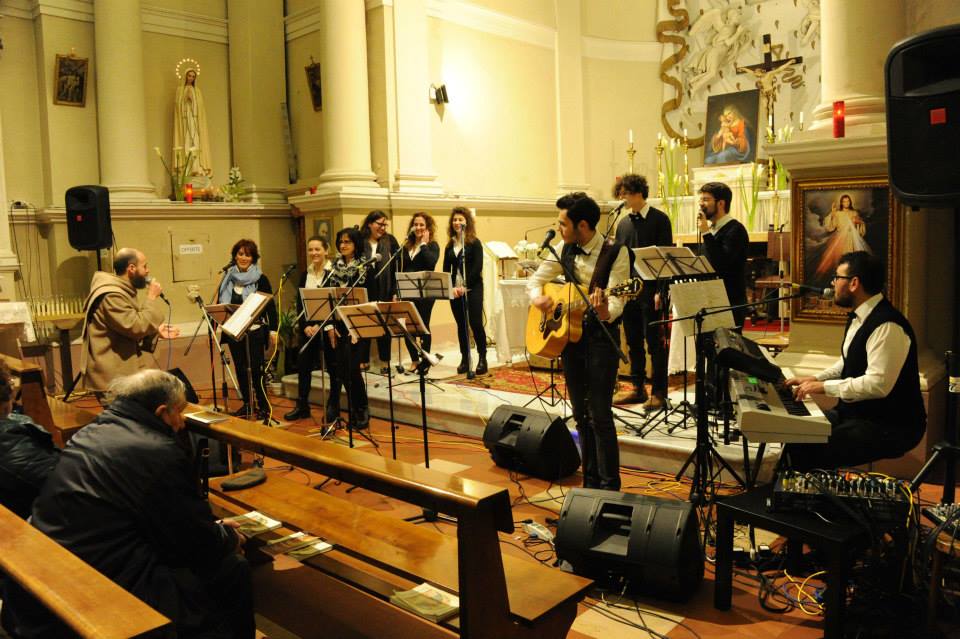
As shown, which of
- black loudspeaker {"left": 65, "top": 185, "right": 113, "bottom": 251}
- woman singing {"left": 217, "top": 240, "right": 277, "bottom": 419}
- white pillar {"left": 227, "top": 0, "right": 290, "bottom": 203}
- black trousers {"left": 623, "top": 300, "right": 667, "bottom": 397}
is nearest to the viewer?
black trousers {"left": 623, "top": 300, "right": 667, "bottom": 397}

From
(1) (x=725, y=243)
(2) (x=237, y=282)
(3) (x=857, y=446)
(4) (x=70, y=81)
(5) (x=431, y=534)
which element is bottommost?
(5) (x=431, y=534)

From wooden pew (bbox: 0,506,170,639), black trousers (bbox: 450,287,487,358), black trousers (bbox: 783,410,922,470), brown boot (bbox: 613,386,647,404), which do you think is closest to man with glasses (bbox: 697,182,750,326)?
brown boot (bbox: 613,386,647,404)

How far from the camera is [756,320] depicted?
11125 mm

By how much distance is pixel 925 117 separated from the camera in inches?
142

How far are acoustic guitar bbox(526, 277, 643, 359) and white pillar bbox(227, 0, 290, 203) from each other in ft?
24.6

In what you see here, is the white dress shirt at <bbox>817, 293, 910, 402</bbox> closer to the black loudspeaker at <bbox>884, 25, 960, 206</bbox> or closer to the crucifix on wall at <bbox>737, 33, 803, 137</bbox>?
the black loudspeaker at <bbox>884, 25, 960, 206</bbox>

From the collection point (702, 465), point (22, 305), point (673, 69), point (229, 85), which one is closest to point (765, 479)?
point (702, 465)

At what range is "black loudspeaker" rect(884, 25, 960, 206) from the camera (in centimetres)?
353

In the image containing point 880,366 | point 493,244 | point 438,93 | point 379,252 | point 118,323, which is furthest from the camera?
point 438,93

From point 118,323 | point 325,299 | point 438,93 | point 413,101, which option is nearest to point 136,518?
point 325,299

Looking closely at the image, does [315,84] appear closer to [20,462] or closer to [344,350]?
[344,350]

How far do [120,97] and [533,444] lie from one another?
7.67m

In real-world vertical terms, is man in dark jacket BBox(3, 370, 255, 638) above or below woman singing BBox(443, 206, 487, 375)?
below

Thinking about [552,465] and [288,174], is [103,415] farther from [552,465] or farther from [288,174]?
[288,174]
